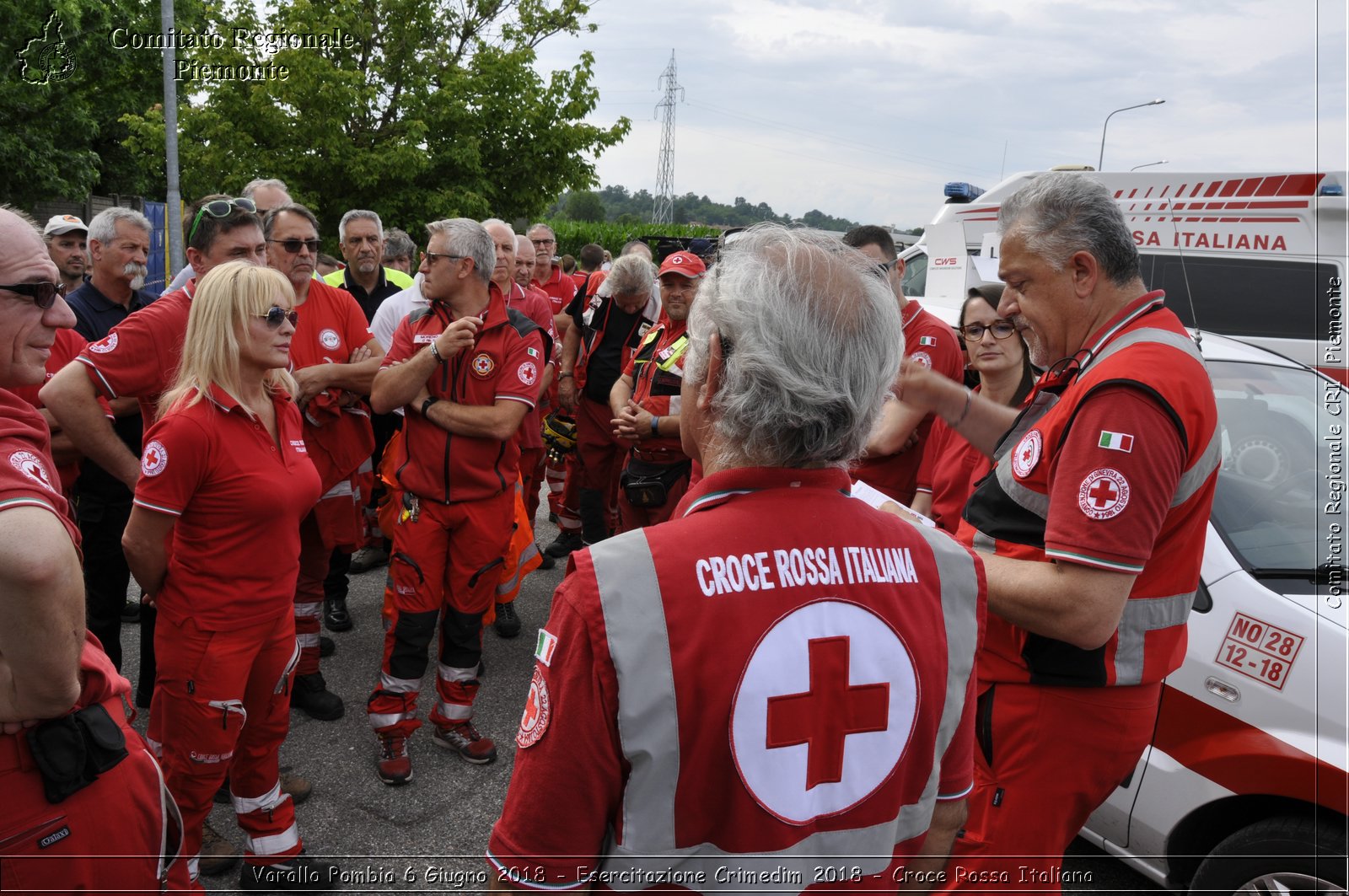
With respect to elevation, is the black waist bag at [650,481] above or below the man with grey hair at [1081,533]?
below

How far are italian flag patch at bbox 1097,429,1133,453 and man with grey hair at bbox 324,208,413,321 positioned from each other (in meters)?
4.99

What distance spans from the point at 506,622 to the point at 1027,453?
4.19 m

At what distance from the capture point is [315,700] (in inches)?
177

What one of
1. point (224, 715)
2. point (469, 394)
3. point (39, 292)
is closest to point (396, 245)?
point (469, 394)

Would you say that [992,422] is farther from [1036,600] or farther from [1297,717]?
[1297,717]

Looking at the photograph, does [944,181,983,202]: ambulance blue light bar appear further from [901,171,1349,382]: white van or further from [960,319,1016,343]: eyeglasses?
[960,319,1016,343]: eyeglasses

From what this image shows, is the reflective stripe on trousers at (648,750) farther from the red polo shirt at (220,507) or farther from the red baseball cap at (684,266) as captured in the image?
the red baseball cap at (684,266)

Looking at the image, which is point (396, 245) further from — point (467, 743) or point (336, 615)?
point (467, 743)

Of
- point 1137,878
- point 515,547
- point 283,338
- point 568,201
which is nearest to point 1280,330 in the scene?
point 1137,878

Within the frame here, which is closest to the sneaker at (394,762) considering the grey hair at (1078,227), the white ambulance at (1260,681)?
the white ambulance at (1260,681)

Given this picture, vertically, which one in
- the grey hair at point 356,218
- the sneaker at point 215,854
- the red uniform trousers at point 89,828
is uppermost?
the grey hair at point 356,218

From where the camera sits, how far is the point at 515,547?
4.67 m

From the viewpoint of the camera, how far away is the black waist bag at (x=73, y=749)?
5.83ft

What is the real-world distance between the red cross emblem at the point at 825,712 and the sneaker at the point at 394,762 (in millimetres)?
3179
